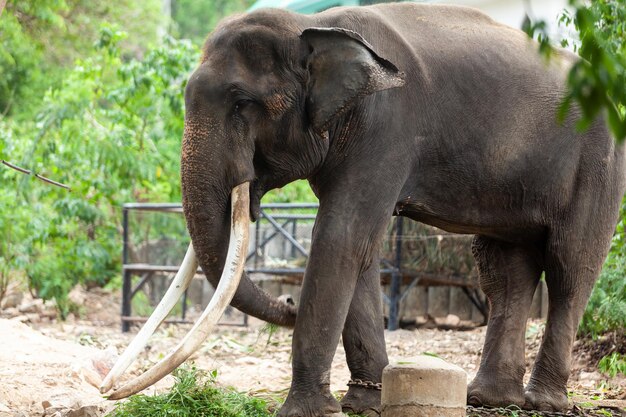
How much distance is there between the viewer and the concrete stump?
185 inches

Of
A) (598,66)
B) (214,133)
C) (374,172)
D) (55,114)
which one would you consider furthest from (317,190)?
(55,114)

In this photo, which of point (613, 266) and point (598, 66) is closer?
point (598, 66)

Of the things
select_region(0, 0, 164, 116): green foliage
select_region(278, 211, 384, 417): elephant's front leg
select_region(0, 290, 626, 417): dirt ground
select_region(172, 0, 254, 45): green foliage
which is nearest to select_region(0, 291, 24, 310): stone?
select_region(0, 290, 626, 417): dirt ground

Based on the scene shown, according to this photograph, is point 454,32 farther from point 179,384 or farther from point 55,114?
point 55,114

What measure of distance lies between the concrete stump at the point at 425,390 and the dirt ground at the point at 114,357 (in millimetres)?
801

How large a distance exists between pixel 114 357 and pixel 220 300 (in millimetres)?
2893

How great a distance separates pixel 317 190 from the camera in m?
5.20

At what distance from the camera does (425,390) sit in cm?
471

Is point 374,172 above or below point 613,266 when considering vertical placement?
above

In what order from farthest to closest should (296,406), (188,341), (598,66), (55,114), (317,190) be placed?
(55,114), (317,190), (296,406), (188,341), (598,66)

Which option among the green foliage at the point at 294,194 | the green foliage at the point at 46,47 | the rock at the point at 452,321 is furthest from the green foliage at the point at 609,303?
the green foliage at the point at 46,47

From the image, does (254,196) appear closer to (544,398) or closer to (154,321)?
(154,321)

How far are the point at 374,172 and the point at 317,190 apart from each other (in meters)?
0.39

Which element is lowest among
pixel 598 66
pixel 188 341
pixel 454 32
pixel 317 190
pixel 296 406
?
pixel 296 406
